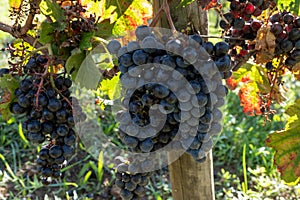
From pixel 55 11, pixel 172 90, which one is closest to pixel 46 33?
pixel 55 11

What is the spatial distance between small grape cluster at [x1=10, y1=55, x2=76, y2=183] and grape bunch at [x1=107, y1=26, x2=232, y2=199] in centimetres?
18

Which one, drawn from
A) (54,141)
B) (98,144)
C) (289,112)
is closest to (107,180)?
(98,144)

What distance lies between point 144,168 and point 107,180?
1647mm

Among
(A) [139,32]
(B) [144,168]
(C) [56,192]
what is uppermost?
(A) [139,32]

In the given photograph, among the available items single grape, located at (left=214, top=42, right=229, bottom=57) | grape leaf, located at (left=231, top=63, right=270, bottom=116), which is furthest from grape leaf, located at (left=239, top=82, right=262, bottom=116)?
single grape, located at (left=214, top=42, right=229, bottom=57)

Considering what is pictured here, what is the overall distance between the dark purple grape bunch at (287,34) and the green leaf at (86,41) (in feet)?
Result: 1.50

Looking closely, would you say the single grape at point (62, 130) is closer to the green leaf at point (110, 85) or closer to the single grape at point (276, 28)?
the green leaf at point (110, 85)

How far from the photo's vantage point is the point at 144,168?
1087 millimetres

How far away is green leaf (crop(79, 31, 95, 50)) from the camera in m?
1.11

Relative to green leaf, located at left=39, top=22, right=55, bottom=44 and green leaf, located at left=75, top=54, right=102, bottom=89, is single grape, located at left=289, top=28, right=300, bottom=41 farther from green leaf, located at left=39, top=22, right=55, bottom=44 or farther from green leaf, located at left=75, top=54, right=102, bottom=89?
green leaf, located at left=39, top=22, right=55, bottom=44

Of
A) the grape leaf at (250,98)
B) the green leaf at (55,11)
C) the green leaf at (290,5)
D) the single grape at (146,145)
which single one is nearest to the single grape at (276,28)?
the green leaf at (290,5)

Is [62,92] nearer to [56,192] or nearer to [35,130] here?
[35,130]

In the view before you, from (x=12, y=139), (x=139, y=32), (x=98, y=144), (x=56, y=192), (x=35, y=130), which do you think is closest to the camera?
(x=139, y=32)

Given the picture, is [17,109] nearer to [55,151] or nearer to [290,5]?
[55,151]
